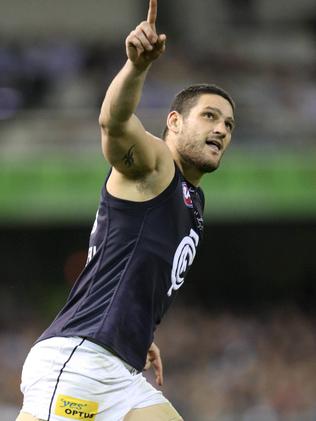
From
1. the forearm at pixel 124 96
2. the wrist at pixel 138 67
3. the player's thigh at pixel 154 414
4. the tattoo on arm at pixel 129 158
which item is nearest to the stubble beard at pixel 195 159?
the tattoo on arm at pixel 129 158

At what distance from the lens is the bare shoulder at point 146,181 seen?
16.0 ft

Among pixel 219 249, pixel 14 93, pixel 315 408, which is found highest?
pixel 14 93

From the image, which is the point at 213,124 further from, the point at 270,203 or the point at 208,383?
the point at 270,203

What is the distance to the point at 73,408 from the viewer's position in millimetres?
4836

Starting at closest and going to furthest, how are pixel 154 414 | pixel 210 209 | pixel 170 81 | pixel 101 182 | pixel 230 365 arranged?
pixel 154 414 < pixel 230 365 < pixel 101 182 < pixel 210 209 < pixel 170 81

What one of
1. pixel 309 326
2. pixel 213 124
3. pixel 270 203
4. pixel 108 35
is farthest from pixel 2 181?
pixel 213 124

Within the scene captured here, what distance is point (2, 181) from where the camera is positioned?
14.4 metres

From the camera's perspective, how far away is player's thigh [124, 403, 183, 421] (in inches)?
199

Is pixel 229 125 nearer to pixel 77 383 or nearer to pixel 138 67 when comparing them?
pixel 138 67

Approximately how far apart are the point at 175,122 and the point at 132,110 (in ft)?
2.37

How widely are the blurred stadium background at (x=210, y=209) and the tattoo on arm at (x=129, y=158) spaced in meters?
6.55

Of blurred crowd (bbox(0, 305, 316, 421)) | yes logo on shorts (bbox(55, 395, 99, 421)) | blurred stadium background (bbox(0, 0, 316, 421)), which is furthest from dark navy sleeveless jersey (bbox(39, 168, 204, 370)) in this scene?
blurred crowd (bbox(0, 305, 316, 421))

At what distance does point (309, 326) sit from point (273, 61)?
522 centimetres

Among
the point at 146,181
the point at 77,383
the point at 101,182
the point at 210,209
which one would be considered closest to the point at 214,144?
the point at 146,181
